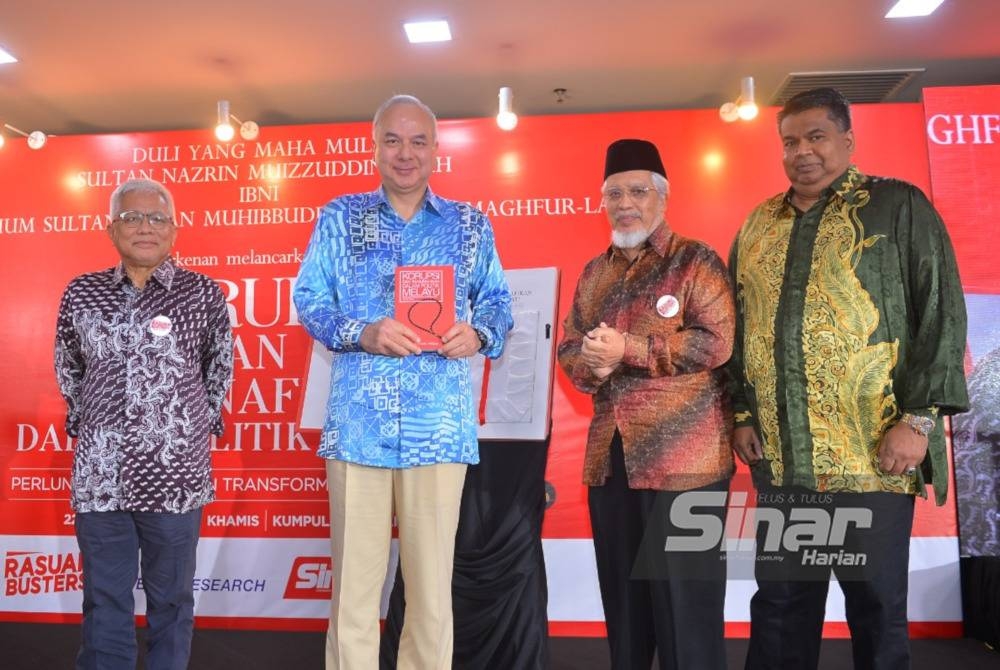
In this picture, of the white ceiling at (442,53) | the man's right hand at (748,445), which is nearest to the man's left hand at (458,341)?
the man's right hand at (748,445)

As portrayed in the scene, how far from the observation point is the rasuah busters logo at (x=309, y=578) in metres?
3.69

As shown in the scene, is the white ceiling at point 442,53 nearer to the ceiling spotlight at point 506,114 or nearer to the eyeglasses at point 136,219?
the ceiling spotlight at point 506,114

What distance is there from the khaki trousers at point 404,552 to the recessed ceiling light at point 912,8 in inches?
130

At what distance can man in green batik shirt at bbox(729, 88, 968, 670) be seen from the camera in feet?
6.23

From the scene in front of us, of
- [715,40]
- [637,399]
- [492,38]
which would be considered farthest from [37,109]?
[637,399]

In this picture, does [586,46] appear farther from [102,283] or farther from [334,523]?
[334,523]

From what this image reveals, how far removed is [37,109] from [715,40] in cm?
411

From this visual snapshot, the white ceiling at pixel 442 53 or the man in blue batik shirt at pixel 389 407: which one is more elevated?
the white ceiling at pixel 442 53

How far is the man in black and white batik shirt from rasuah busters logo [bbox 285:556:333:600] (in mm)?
1388

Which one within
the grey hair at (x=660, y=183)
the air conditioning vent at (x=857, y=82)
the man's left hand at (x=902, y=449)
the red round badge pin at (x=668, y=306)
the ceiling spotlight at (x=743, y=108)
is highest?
the air conditioning vent at (x=857, y=82)

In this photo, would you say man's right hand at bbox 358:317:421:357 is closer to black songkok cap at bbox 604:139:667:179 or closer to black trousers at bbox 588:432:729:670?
black trousers at bbox 588:432:729:670

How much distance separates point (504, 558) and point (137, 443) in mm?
1238

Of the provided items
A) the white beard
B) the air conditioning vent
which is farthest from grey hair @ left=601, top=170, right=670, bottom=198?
the air conditioning vent
